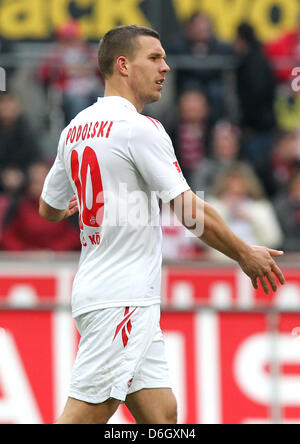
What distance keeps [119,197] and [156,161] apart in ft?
0.81

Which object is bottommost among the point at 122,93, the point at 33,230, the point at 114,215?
the point at 114,215

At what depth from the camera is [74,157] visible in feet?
14.5

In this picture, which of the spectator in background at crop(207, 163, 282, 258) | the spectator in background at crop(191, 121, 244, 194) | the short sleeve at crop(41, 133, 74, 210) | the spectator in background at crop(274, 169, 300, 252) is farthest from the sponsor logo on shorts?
the spectator in background at crop(191, 121, 244, 194)

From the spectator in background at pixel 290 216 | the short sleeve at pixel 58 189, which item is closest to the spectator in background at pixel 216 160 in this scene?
the spectator in background at pixel 290 216

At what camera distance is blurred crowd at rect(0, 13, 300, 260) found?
29.8 feet

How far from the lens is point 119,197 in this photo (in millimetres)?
4281

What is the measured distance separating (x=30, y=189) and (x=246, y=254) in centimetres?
528

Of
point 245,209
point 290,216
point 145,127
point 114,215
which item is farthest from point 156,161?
point 290,216

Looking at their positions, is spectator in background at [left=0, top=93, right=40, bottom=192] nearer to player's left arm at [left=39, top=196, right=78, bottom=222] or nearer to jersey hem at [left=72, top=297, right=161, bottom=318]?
player's left arm at [left=39, top=196, right=78, bottom=222]

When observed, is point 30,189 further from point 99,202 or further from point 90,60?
point 99,202

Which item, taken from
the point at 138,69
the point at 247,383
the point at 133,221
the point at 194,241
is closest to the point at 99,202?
the point at 133,221

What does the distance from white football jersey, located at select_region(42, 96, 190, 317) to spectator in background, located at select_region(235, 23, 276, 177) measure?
19.8 ft

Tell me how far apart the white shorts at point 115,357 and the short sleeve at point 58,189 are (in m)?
0.69

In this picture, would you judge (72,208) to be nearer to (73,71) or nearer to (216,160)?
(216,160)
